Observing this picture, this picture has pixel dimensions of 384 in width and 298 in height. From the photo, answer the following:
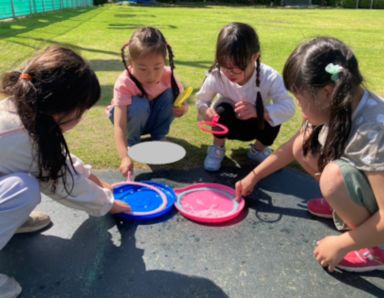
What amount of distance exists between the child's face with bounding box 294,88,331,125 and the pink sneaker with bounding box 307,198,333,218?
475 mm

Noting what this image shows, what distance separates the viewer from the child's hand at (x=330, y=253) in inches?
45.4

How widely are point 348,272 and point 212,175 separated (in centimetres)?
75

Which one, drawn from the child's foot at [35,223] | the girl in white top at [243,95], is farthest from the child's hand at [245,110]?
the child's foot at [35,223]

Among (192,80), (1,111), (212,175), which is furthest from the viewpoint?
(192,80)

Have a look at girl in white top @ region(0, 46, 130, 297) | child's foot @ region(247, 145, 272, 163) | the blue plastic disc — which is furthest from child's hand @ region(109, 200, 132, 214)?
child's foot @ region(247, 145, 272, 163)

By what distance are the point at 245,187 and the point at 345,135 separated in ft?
1.69

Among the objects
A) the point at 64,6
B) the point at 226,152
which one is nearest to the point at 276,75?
the point at 226,152

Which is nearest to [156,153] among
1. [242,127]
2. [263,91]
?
[242,127]

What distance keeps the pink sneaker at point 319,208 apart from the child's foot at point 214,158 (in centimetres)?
46

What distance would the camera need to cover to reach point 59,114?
1.08 metres

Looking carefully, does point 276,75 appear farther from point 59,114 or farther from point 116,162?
point 59,114

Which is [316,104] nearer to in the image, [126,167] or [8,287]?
[126,167]

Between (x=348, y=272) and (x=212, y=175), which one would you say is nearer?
(x=348, y=272)

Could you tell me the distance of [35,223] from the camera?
53.5 inches
